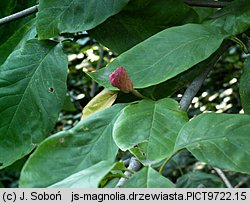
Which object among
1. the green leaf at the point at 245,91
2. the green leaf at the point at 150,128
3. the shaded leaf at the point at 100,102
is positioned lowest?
the green leaf at the point at 245,91

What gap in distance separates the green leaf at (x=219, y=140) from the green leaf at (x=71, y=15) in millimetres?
327

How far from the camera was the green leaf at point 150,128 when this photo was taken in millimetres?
667

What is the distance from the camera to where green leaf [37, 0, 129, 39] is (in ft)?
3.03

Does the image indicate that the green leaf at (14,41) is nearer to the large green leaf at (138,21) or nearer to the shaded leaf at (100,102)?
the large green leaf at (138,21)

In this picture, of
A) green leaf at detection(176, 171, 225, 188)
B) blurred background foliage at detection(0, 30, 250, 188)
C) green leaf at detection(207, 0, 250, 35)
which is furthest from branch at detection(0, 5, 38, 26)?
blurred background foliage at detection(0, 30, 250, 188)

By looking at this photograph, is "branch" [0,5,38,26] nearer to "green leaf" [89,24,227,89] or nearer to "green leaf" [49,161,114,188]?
"green leaf" [89,24,227,89]

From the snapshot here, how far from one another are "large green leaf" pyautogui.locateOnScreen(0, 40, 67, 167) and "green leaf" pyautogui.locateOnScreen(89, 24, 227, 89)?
168mm

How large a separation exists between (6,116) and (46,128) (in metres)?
0.08

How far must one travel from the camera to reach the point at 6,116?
0.94 meters

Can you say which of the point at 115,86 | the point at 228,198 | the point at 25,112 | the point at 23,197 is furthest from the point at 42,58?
the point at 228,198

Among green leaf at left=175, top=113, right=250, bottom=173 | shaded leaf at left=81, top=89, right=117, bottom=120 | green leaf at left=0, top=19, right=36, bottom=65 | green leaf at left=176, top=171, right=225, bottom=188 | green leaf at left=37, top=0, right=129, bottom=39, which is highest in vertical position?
green leaf at left=37, top=0, right=129, bottom=39

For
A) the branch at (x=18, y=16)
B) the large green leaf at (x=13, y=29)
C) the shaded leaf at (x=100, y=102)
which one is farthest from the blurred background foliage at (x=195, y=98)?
the shaded leaf at (x=100, y=102)

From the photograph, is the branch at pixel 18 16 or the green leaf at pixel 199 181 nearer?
the branch at pixel 18 16

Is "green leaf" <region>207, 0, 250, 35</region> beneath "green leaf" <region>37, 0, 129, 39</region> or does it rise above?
beneath
